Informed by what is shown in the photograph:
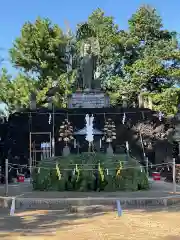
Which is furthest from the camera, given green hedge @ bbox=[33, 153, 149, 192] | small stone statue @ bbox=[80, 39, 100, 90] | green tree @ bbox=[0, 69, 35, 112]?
green tree @ bbox=[0, 69, 35, 112]

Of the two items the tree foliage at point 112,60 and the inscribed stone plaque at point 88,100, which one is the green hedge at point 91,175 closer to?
the inscribed stone plaque at point 88,100

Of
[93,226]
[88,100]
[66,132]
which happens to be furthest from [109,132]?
[93,226]

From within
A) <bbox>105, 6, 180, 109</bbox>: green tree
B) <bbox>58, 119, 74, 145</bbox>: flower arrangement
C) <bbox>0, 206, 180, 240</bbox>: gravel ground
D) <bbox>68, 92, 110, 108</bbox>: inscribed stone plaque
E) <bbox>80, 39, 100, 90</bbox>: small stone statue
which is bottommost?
<bbox>0, 206, 180, 240</bbox>: gravel ground

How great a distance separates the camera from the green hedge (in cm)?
1267

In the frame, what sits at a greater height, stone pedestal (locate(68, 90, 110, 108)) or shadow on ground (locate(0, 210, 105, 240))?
stone pedestal (locate(68, 90, 110, 108))

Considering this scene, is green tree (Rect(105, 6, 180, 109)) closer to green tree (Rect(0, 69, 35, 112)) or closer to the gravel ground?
green tree (Rect(0, 69, 35, 112))

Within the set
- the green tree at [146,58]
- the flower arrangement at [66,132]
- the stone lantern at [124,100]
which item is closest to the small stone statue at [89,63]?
the stone lantern at [124,100]

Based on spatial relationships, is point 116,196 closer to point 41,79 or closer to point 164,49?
point 164,49

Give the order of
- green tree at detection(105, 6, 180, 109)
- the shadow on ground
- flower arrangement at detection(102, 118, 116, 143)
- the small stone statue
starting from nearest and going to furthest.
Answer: the shadow on ground → flower arrangement at detection(102, 118, 116, 143) → the small stone statue → green tree at detection(105, 6, 180, 109)

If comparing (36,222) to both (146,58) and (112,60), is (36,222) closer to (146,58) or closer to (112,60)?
(146,58)

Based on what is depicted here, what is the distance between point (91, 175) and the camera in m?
12.8

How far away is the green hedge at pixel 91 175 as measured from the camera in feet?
41.6

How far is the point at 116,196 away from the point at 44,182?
2728 mm

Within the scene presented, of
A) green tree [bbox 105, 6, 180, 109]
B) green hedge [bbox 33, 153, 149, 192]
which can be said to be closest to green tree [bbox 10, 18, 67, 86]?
green tree [bbox 105, 6, 180, 109]
